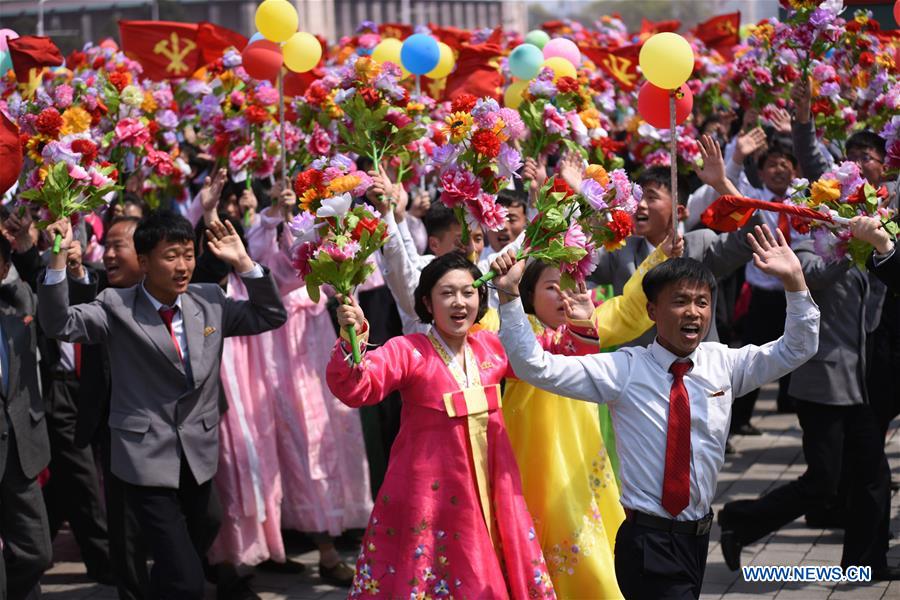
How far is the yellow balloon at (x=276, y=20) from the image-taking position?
668 cm

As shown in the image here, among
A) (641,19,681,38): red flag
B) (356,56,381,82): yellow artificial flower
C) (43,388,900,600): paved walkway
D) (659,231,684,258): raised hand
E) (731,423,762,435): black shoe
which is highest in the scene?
(641,19,681,38): red flag

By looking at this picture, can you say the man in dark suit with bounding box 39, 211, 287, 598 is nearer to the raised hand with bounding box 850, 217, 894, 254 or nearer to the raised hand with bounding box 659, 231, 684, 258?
the raised hand with bounding box 659, 231, 684, 258

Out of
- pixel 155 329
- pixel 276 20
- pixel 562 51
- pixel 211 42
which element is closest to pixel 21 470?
pixel 155 329

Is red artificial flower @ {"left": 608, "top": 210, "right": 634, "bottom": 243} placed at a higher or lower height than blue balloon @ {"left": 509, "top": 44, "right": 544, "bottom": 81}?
lower

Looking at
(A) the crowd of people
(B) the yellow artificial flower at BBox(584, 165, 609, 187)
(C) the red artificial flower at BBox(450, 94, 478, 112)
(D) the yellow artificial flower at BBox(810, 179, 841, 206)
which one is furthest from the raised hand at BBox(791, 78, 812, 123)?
(B) the yellow artificial flower at BBox(584, 165, 609, 187)

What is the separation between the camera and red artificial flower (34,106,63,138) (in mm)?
5828

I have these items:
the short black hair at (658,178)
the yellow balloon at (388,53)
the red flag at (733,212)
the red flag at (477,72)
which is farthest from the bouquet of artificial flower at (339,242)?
the red flag at (477,72)

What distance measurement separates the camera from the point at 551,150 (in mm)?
6523

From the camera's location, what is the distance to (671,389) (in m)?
4.23

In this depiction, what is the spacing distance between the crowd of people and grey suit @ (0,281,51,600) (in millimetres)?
13

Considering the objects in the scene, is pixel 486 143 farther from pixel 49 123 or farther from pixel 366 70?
pixel 49 123

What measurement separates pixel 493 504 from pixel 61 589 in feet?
8.70

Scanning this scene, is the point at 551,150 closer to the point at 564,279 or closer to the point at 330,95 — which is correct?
the point at 330,95

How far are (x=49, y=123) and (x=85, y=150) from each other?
0.37 m
